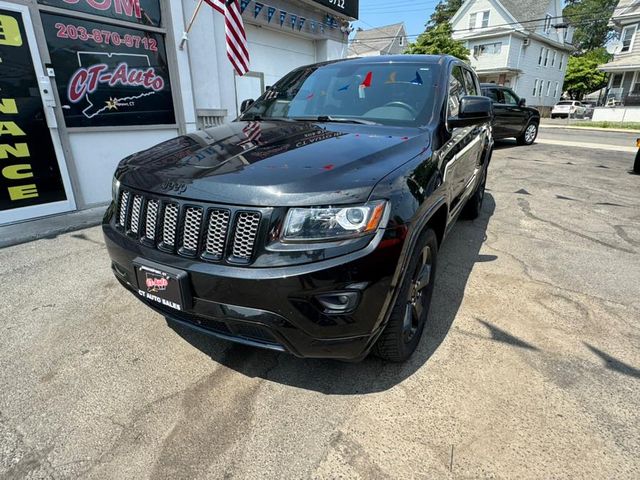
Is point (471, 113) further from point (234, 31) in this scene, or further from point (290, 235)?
point (234, 31)

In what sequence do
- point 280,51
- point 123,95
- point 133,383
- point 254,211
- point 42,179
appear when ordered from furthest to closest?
1. point 280,51
2. point 123,95
3. point 42,179
4. point 133,383
5. point 254,211

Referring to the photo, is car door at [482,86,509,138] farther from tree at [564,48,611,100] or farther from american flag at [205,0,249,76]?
tree at [564,48,611,100]

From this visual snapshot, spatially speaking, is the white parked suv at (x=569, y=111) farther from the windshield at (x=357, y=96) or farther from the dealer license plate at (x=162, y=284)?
the dealer license plate at (x=162, y=284)

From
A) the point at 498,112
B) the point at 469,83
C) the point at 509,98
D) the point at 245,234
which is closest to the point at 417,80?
the point at 469,83

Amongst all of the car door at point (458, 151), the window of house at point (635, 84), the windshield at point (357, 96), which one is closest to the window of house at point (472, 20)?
the window of house at point (635, 84)

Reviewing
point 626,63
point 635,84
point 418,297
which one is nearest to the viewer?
point 418,297

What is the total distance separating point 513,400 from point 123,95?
5873mm

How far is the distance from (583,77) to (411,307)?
54.7m

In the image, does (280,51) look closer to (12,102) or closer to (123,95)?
(123,95)

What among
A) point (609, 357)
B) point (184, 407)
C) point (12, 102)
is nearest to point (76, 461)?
point (184, 407)

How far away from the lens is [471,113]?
2732 mm

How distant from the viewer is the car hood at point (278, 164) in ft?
5.51

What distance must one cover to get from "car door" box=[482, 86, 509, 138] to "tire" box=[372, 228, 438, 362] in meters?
9.20

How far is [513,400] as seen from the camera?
2059mm
